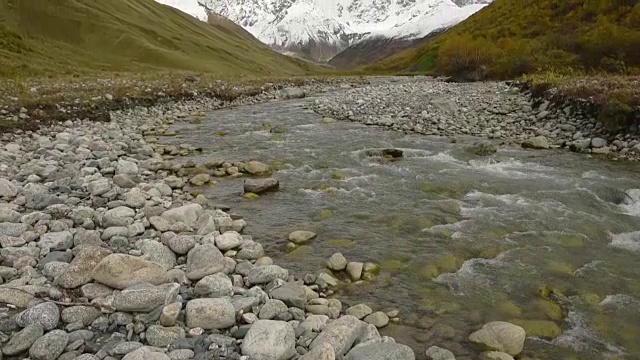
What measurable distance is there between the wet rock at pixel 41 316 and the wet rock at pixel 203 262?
216 centimetres

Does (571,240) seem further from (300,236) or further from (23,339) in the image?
(23,339)

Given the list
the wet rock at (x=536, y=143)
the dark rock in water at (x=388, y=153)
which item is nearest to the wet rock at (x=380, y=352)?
the dark rock in water at (x=388, y=153)

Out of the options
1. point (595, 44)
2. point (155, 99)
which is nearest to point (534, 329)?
point (155, 99)

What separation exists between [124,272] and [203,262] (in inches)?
57.6

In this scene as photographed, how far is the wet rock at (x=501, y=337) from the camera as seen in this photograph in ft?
22.2

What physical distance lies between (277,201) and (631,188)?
10.6 meters

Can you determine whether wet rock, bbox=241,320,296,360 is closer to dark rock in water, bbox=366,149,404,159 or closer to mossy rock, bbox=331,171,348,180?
mossy rock, bbox=331,171,348,180

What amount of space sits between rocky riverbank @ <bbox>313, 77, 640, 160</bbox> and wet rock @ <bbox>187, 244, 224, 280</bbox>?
1568 cm

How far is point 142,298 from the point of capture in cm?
639

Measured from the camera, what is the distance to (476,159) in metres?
17.5

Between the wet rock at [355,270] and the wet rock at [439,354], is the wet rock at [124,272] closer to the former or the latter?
the wet rock at [355,270]

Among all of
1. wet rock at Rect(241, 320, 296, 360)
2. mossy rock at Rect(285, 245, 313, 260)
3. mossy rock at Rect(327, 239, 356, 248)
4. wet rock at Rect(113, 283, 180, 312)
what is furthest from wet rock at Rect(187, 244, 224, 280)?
mossy rock at Rect(327, 239, 356, 248)

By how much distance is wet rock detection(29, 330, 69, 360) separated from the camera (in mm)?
5375

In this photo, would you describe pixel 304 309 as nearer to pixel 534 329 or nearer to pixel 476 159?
pixel 534 329
